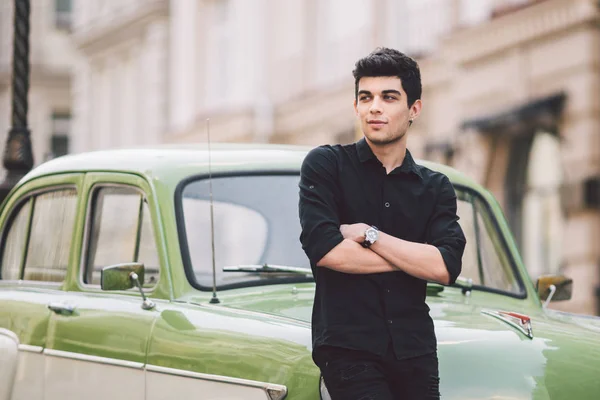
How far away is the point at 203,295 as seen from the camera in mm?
5477

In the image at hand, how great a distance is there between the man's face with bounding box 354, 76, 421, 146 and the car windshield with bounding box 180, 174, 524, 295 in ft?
5.32

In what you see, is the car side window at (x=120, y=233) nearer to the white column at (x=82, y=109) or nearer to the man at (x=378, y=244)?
the man at (x=378, y=244)

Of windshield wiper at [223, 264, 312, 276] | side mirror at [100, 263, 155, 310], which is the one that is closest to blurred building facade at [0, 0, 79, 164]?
windshield wiper at [223, 264, 312, 276]

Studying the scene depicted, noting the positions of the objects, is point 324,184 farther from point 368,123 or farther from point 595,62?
point 595,62

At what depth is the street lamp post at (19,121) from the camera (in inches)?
381

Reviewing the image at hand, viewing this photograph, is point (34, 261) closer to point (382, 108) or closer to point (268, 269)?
point (268, 269)

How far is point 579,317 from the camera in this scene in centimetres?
574

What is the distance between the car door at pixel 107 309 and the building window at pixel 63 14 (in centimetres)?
4132

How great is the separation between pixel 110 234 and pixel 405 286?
8.64 feet

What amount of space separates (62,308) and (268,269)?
0.91 meters

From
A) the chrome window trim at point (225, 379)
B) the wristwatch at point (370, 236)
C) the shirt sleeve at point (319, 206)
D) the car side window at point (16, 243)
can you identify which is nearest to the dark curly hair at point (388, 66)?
the shirt sleeve at point (319, 206)

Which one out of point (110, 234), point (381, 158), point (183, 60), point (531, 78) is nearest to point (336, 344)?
point (381, 158)

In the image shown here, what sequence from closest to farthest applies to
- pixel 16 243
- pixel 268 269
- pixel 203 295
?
1. pixel 203 295
2. pixel 268 269
3. pixel 16 243

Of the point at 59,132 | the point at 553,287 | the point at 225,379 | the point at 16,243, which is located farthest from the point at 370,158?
the point at 59,132
